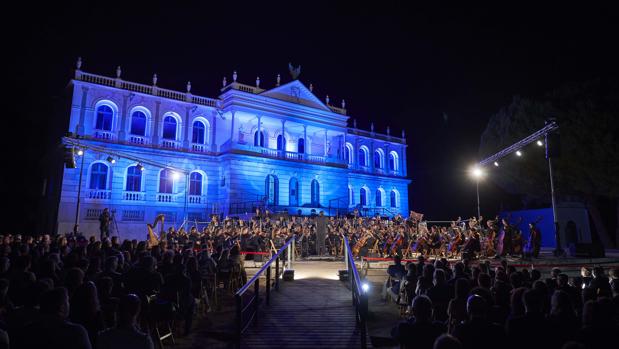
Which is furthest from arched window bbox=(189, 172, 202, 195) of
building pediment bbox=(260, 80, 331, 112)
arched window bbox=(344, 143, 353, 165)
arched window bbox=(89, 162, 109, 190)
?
arched window bbox=(344, 143, 353, 165)

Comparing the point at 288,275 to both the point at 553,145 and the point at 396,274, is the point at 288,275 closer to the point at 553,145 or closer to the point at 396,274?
the point at 396,274

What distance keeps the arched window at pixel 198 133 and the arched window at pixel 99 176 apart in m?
6.89

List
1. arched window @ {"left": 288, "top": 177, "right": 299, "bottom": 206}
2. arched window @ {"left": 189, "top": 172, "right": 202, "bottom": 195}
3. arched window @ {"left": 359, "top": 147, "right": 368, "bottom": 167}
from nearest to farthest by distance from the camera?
arched window @ {"left": 189, "top": 172, "right": 202, "bottom": 195}, arched window @ {"left": 288, "top": 177, "right": 299, "bottom": 206}, arched window @ {"left": 359, "top": 147, "right": 368, "bottom": 167}

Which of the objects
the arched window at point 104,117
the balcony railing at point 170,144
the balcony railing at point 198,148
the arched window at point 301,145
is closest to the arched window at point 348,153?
the arched window at point 301,145

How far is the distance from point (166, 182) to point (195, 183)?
219cm

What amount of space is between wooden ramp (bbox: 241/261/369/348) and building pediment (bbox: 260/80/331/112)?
Result: 977 inches

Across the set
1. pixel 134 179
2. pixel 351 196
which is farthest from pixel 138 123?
pixel 351 196

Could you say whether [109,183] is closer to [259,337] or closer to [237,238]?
[237,238]

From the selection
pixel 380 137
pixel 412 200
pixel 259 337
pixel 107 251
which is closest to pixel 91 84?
pixel 107 251

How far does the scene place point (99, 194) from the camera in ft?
82.3

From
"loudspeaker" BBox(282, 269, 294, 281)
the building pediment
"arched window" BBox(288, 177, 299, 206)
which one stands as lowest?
"loudspeaker" BBox(282, 269, 294, 281)

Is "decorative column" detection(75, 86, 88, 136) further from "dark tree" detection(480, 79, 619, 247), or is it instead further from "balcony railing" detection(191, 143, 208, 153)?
"dark tree" detection(480, 79, 619, 247)

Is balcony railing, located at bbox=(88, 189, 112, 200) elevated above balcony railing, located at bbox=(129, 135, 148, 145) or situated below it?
below

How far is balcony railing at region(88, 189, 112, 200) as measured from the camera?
81.5 feet
